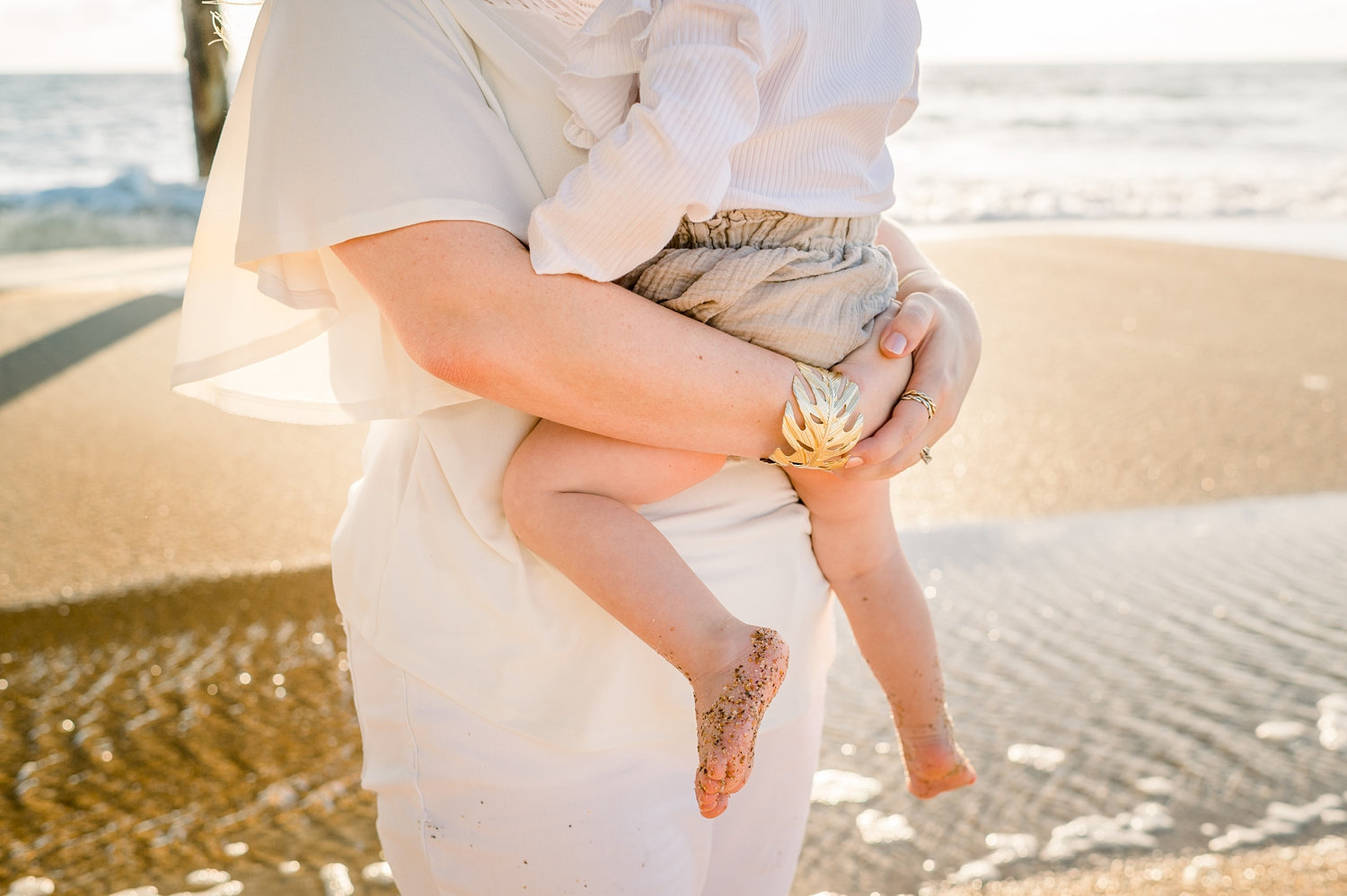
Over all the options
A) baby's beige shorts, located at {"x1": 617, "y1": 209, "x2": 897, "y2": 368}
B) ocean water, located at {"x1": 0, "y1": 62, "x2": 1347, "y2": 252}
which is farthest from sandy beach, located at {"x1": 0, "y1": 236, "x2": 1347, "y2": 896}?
ocean water, located at {"x1": 0, "y1": 62, "x2": 1347, "y2": 252}

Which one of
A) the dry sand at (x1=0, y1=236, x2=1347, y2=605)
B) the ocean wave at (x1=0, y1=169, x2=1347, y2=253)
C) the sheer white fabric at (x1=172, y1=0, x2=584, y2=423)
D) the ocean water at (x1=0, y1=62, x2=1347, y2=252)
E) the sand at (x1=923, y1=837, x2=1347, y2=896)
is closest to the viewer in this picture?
the sheer white fabric at (x1=172, y1=0, x2=584, y2=423)

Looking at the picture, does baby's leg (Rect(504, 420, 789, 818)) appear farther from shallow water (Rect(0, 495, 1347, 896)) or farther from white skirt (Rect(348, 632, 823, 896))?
shallow water (Rect(0, 495, 1347, 896))

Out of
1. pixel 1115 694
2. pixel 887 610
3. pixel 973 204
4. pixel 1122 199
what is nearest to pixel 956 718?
pixel 1115 694

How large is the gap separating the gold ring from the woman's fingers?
0.13 ft

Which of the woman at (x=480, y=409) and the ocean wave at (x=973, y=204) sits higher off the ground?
the woman at (x=480, y=409)

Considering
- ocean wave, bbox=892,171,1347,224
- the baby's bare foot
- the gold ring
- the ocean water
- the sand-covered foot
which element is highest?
A: the gold ring

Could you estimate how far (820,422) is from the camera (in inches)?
39.4

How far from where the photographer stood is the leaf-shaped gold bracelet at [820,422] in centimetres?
100

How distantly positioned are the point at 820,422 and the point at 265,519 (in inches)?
102

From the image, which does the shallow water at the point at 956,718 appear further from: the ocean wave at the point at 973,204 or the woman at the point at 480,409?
the ocean wave at the point at 973,204

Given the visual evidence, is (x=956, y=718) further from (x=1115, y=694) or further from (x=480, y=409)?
(x=480, y=409)

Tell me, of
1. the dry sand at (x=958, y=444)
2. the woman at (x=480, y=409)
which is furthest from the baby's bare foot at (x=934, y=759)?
the dry sand at (x=958, y=444)

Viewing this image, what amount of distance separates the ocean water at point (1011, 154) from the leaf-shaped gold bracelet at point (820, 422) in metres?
9.22

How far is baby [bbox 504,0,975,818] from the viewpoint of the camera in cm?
91
